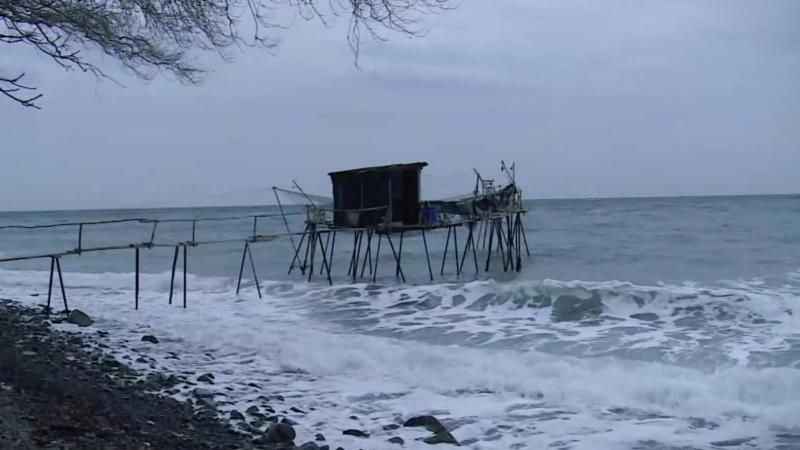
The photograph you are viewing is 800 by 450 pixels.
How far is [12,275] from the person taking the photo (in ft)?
84.2

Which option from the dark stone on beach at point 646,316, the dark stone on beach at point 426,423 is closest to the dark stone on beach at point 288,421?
the dark stone on beach at point 426,423

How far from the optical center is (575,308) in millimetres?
16594

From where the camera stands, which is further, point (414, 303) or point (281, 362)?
point (414, 303)

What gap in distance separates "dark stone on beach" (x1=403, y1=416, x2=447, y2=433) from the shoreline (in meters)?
1.13

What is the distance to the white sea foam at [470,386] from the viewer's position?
26.3 ft

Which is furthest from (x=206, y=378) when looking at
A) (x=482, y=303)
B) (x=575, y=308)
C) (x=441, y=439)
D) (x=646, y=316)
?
(x=646, y=316)

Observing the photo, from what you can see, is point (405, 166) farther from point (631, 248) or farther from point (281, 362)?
point (631, 248)

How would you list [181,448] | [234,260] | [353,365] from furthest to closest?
[234,260]
[353,365]
[181,448]

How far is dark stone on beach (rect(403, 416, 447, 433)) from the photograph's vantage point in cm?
774

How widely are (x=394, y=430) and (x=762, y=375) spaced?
5606 mm

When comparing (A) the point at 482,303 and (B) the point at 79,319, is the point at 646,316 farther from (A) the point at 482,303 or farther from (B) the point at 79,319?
(B) the point at 79,319

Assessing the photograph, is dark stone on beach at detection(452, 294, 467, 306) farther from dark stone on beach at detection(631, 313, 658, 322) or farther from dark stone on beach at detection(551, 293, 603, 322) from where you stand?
dark stone on beach at detection(631, 313, 658, 322)

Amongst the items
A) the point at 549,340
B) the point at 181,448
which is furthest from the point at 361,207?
the point at 181,448

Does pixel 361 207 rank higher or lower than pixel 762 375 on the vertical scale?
higher
